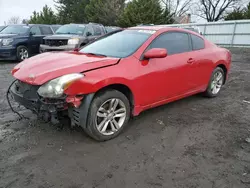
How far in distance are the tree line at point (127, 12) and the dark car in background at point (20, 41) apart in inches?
635

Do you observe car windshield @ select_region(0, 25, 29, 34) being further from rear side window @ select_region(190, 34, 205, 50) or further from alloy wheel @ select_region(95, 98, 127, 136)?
alloy wheel @ select_region(95, 98, 127, 136)

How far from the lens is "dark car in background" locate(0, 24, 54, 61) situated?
1038cm

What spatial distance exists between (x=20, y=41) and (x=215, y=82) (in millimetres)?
9090

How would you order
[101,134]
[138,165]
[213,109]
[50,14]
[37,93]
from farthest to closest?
[50,14] → [213,109] → [101,134] → [37,93] → [138,165]

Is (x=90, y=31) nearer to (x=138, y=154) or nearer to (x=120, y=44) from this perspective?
(x=120, y=44)

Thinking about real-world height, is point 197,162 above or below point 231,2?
below

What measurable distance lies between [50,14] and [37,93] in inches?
1547

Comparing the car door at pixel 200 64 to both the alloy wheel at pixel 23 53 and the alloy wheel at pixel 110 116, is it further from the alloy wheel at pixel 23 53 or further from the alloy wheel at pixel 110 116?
the alloy wheel at pixel 23 53

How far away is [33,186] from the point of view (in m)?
2.43

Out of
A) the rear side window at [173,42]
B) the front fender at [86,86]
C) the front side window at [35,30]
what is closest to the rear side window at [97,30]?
the front side window at [35,30]

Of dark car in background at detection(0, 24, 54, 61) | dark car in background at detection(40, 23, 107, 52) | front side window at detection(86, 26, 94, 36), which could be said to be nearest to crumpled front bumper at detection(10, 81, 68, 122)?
dark car in background at detection(40, 23, 107, 52)

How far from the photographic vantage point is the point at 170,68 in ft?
13.1

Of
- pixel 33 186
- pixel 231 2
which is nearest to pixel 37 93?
pixel 33 186

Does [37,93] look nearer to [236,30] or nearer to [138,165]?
[138,165]
